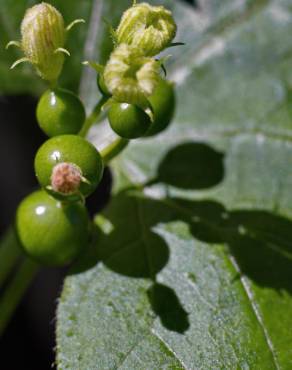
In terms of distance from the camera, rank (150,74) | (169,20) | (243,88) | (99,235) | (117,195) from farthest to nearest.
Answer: (243,88) → (117,195) → (99,235) → (169,20) → (150,74)

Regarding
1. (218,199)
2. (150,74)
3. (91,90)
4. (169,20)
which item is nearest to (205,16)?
(91,90)

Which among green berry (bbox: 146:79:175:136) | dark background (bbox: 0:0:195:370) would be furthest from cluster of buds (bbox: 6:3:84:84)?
dark background (bbox: 0:0:195:370)

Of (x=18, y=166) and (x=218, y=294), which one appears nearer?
(x=218, y=294)

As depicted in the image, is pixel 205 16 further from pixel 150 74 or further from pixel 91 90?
pixel 150 74

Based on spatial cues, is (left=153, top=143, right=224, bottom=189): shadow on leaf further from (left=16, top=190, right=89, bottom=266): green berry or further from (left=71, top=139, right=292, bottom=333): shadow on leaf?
(left=16, top=190, right=89, bottom=266): green berry

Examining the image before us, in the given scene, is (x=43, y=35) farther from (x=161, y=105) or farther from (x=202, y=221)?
(x=202, y=221)

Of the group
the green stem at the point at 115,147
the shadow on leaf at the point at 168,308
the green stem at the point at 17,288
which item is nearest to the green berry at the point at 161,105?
the green stem at the point at 115,147
